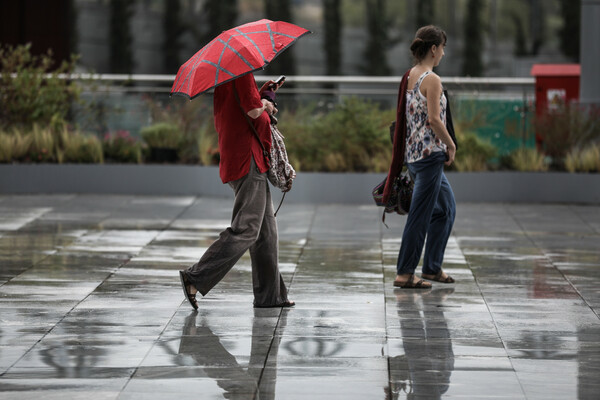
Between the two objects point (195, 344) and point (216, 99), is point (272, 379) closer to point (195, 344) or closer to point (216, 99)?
point (195, 344)

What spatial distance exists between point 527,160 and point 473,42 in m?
13.7

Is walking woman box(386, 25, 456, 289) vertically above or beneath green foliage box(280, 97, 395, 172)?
above

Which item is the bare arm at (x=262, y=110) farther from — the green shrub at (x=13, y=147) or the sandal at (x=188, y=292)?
the green shrub at (x=13, y=147)

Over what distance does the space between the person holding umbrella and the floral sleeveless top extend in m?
1.26

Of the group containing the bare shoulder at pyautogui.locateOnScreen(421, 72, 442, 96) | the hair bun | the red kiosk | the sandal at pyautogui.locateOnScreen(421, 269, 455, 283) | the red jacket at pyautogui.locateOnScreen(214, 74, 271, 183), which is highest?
the hair bun

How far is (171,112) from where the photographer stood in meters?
16.1

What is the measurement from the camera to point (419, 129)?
821 cm

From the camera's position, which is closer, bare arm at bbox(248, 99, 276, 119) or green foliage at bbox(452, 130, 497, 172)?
bare arm at bbox(248, 99, 276, 119)

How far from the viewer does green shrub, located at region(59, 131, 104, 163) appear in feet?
51.2

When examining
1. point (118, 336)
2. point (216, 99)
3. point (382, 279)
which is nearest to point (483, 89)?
point (382, 279)

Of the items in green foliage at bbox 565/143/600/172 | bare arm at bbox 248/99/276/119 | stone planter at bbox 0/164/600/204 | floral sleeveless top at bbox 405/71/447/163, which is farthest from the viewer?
green foliage at bbox 565/143/600/172

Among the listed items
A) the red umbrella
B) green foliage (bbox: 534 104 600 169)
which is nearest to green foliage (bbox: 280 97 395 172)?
green foliage (bbox: 534 104 600 169)

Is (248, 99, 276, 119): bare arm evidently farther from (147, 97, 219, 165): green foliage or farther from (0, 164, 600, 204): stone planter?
(147, 97, 219, 165): green foliage

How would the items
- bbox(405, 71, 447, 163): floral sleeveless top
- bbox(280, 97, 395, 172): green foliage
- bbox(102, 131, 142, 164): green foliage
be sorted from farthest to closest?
bbox(102, 131, 142, 164): green foliage → bbox(280, 97, 395, 172): green foliage → bbox(405, 71, 447, 163): floral sleeveless top
